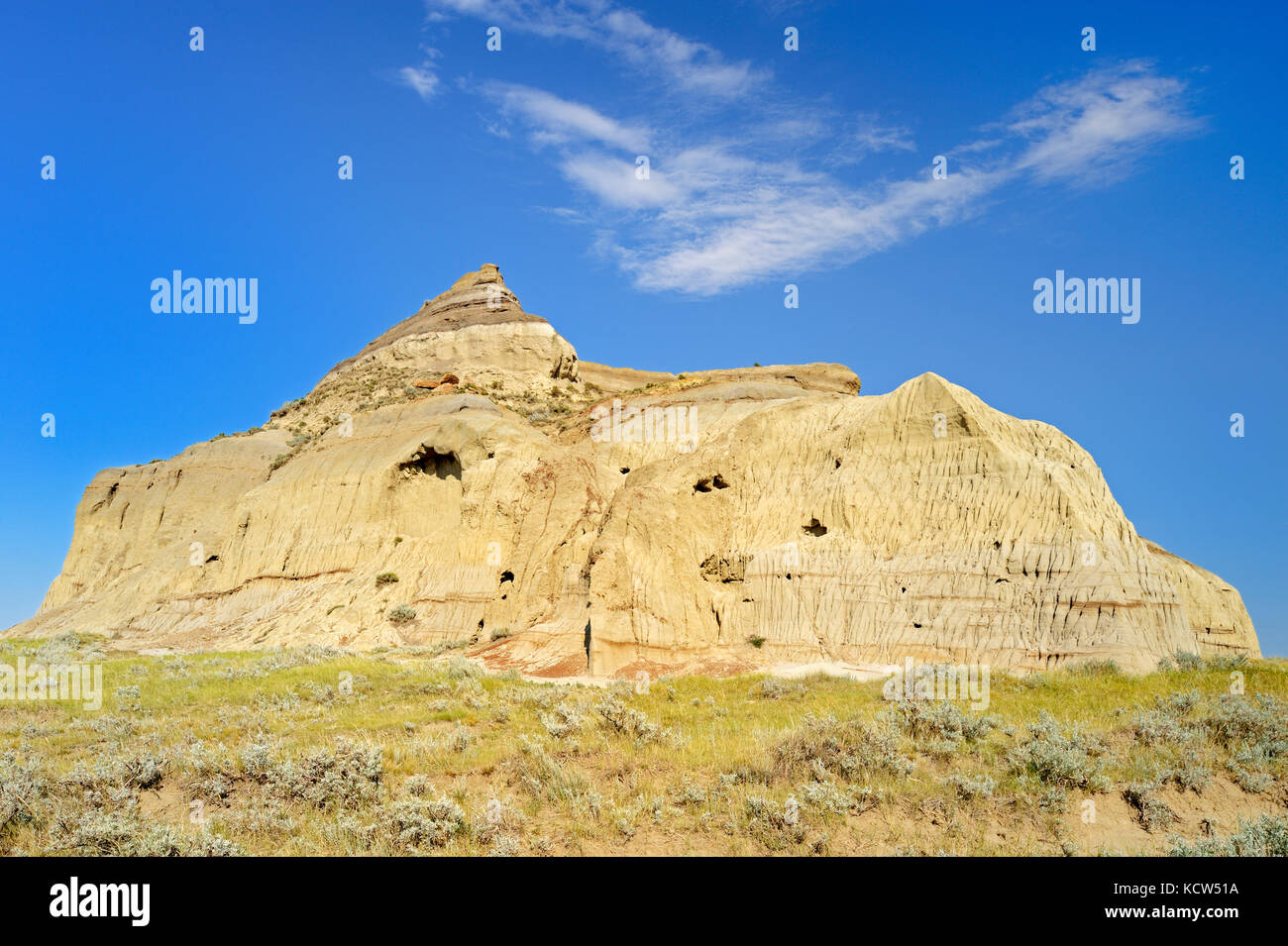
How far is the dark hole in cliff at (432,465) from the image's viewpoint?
39938 millimetres

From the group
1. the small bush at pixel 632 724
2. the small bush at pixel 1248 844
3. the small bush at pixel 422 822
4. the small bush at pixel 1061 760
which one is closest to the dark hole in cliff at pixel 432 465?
the small bush at pixel 632 724

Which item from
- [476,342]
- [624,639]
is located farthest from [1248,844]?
[476,342]

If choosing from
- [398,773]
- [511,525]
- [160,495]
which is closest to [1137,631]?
[398,773]

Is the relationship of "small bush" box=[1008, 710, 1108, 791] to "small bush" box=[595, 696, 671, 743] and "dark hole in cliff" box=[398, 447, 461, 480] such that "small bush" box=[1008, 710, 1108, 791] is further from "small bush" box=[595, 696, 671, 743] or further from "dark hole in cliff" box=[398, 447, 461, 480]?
"dark hole in cliff" box=[398, 447, 461, 480]

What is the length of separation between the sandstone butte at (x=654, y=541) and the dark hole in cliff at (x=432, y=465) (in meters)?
0.11

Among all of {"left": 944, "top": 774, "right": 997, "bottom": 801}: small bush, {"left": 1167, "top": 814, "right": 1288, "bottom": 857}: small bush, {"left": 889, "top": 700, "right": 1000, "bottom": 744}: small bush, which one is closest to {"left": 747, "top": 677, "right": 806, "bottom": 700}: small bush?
{"left": 889, "top": 700, "right": 1000, "bottom": 744}: small bush

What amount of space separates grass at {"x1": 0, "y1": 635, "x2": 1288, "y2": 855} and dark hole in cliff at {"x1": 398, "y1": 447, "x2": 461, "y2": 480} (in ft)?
79.0

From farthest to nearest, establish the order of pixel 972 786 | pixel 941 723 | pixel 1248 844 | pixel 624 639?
pixel 624 639
pixel 941 723
pixel 972 786
pixel 1248 844

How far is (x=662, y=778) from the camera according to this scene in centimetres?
1103

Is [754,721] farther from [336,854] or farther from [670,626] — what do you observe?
[670,626]

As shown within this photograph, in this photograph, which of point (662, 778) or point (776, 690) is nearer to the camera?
point (662, 778)

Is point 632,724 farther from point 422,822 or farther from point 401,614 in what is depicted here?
point 401,614

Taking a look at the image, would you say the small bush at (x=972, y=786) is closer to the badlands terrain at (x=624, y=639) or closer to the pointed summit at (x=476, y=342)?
the badlands terrain at (x=624, y=639)

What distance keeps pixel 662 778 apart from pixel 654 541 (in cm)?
1640
